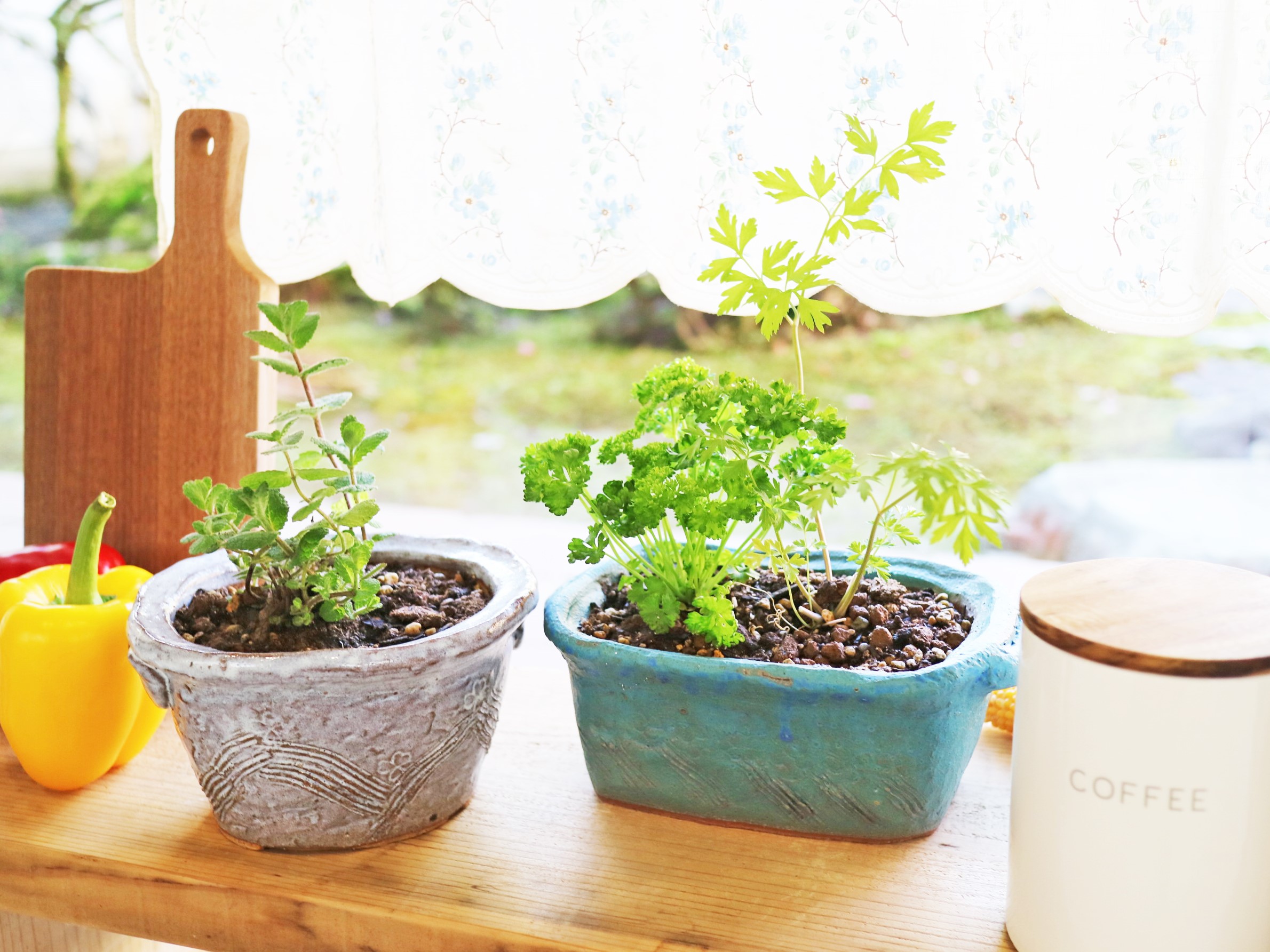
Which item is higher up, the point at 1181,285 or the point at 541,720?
the point at 1181,285

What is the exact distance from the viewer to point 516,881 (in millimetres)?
810

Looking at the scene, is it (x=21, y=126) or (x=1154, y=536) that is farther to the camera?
(x=21, y=126)

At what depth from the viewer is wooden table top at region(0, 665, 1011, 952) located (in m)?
0.76

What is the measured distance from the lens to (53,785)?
36.2 inches

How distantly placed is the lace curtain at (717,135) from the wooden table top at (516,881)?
49cm

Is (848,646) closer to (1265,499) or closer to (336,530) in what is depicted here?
(336,530)

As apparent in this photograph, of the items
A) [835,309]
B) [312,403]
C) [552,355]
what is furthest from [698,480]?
[552,355]

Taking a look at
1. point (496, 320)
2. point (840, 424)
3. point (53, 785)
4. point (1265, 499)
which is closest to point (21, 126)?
point (496, 320)

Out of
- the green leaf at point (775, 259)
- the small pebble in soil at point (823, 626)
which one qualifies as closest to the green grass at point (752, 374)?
the small pebble in soil at point (823, 626)

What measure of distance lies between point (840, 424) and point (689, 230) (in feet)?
1.14

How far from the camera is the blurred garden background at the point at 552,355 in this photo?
11.1 feet

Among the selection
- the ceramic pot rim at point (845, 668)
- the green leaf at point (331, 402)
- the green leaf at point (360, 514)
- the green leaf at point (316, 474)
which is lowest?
the ceramic pot rim at point (845, 668)

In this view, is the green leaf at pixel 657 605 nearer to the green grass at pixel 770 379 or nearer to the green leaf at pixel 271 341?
the green leaf at pixel 271 341

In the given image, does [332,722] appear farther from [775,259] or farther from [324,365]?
[775,259]
